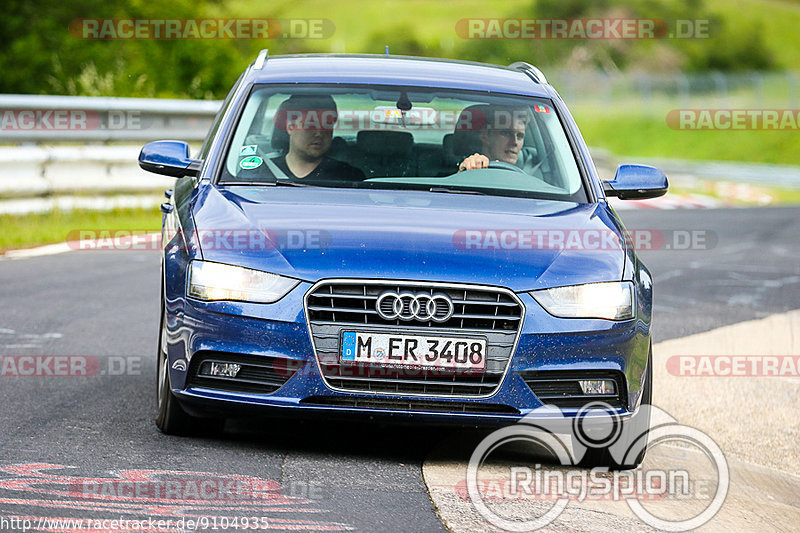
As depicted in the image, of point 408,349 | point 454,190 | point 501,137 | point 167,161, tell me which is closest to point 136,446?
point 408,349

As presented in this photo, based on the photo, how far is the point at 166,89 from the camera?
28.0m

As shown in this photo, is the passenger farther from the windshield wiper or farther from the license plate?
the license plate

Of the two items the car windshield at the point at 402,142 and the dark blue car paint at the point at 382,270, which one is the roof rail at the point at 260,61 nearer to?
the car windshield at the point at 402,142

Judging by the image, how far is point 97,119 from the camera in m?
15.6

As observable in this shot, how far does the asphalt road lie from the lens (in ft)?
15.7

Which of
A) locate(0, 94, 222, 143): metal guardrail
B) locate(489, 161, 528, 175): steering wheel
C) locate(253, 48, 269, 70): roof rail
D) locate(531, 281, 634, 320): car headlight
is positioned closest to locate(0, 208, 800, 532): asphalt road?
locate(531, 281, 634, 320): car headlight

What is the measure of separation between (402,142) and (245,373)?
1736 mm

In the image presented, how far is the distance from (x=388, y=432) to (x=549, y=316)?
1249 millimetres

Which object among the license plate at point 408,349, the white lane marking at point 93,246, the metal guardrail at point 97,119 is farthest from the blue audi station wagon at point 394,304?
the metal guardrail at point 97,119

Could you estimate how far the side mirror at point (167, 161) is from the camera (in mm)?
6902

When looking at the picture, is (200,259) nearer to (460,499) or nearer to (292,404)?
(292,404)

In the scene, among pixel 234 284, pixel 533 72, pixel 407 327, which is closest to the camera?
pixel 407 327

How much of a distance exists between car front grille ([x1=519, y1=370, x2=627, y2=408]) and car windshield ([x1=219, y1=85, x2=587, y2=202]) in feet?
3.73

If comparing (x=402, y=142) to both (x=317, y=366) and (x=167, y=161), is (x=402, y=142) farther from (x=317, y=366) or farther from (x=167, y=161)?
(x=317, y=366)
